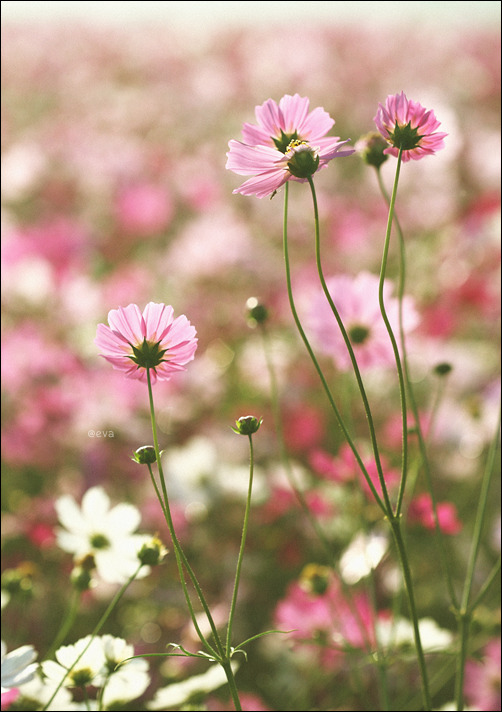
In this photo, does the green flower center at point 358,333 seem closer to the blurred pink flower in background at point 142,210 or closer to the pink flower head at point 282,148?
the pink flower head at point 282,148

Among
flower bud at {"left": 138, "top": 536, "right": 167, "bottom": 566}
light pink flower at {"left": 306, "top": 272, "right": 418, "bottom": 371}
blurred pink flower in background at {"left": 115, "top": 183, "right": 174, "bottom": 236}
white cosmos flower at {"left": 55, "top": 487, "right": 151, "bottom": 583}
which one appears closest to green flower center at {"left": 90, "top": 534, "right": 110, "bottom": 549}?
white cosmos flower at {"left": 55, "top": 487, "right": 151, "bottom": 583}

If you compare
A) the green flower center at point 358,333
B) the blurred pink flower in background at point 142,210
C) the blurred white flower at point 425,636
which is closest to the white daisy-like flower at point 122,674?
the blurred white flower at point 425,636

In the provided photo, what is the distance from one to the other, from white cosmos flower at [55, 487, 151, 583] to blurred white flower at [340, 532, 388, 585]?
182mm

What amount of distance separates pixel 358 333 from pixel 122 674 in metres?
0.30

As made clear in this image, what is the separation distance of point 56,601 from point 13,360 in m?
0.28

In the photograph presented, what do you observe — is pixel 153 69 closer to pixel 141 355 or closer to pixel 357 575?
pixel 357 575

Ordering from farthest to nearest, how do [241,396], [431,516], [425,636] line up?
[241,396] < [431,516] < [425,636]

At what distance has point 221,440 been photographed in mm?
915

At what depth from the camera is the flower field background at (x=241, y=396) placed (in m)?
0.66

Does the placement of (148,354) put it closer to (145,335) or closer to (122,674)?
(145,335)

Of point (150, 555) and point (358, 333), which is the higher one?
point (358, 333)

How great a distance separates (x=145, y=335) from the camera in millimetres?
346

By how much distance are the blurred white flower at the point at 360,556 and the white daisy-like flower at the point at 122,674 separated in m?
0.19

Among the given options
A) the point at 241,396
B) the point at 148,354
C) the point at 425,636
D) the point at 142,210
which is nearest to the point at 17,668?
the point at 148,354
